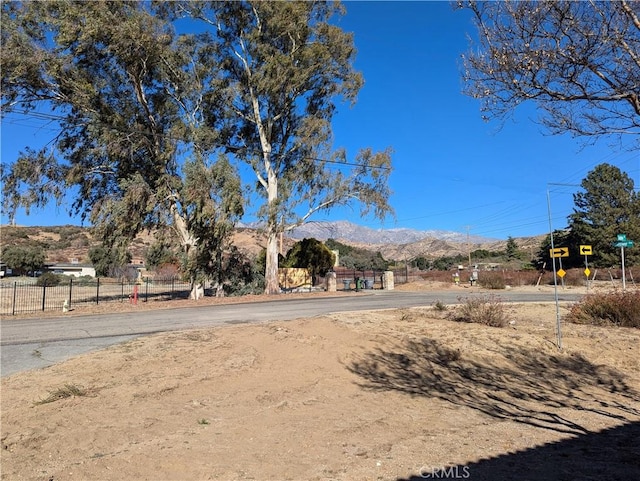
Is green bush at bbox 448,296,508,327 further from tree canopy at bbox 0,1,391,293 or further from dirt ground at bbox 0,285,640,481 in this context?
tree canopy at bbox 0,1,391,293

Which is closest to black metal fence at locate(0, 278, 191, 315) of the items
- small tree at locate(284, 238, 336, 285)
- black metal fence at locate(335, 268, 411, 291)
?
small tree at locate(284, 238, 336, 285)

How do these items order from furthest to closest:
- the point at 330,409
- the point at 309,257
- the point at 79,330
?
the point at 309,257 < the point at 79,330 < the point at 330,409

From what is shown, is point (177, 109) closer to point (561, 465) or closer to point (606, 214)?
point (561, 465)

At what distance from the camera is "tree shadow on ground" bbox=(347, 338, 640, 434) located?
7.68m

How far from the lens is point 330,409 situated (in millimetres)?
7379

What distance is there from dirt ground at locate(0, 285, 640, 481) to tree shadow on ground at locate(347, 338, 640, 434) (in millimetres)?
49

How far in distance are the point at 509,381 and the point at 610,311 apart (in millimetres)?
8917

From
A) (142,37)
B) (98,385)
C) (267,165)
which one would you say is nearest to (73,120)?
(142,37)

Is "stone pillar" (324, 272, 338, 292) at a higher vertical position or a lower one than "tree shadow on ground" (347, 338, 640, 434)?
higher

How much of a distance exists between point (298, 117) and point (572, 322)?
24763 mm

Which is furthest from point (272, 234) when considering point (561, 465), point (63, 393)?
point (561, 465)

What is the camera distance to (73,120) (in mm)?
26312

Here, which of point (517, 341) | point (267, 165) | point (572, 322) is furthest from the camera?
point (267, 165)

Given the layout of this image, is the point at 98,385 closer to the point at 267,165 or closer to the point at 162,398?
the point at 162,398
